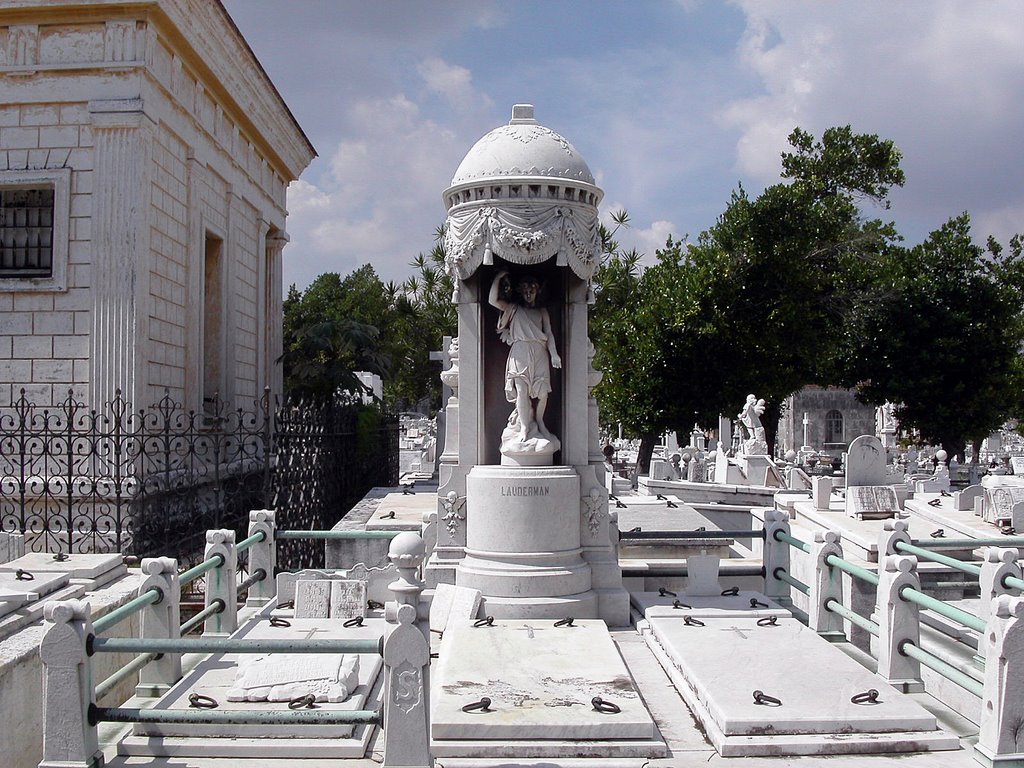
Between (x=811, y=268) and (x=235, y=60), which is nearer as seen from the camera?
(x=235, y=60)

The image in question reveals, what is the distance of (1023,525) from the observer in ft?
38.7

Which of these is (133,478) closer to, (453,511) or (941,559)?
(453,511)

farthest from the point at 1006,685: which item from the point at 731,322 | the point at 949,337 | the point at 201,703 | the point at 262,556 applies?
the point at 949,337

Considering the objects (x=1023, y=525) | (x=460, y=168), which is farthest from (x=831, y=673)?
(x=1023, y=525)

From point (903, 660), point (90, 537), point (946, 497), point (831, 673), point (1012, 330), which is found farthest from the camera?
point (1012, 330)

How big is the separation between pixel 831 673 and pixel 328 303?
57060 millimetres

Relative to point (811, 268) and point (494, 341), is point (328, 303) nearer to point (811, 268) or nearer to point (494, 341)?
point (811, 268)

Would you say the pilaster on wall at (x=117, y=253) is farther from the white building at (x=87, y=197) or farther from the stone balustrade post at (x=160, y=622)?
the stone balustrade post at (x=160, y=622)

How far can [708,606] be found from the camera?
25.4 ft

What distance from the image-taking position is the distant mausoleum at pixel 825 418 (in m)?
58.6

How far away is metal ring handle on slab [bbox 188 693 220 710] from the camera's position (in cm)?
524

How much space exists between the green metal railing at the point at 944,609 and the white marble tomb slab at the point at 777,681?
592 mm

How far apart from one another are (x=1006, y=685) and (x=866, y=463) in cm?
1041

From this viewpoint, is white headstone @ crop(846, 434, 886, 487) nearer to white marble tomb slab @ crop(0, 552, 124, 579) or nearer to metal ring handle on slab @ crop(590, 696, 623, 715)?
metal ring handle on slab @ crop(590, 696, 623, 715)
